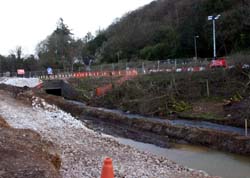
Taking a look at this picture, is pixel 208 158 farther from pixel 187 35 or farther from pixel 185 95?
pixel 187 35

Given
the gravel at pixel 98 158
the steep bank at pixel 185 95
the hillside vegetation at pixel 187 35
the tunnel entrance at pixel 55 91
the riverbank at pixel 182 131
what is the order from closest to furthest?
1. the gravel at pixel 98 158
2. the riverbank at pixel 182 131
3. the steep bank at pixel 185 95
4. the hillside vegetation at pixel 187 35
5. the tunnel entrance at pixel 55 91

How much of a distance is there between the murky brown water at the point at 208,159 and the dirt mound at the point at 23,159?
7.19 metres

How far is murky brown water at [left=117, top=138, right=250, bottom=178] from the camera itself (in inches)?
558

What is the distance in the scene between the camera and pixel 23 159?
7.46 m

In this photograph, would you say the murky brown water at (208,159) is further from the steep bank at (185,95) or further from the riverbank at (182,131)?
the steep bank at (185,95)

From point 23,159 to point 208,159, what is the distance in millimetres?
10466

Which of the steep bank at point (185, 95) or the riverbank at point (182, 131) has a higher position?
the steep bank at point (185, 95)

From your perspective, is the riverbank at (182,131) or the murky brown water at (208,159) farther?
the riverbank at (182,131)

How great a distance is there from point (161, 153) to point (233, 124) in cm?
591

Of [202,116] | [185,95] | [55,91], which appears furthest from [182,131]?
[55,91]

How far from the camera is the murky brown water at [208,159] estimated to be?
14164mm

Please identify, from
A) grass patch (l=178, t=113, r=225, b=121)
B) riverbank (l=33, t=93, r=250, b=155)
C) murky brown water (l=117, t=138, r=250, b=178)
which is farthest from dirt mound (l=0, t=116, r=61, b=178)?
grass patch (l=178, t=113, r=225, b=121)

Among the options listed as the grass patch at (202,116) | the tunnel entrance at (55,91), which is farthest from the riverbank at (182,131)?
the tunnel entrance at (55,91)

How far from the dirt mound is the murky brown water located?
7.19 meters
